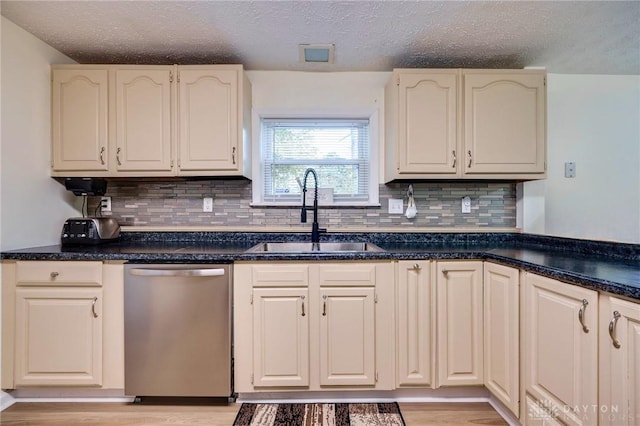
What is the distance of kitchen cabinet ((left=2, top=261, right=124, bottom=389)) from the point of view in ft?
5.64

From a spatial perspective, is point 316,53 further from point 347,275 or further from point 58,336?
point 58,336

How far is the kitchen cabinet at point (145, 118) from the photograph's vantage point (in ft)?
6.66

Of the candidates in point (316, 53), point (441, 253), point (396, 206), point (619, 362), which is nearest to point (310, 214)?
point (396, 206)

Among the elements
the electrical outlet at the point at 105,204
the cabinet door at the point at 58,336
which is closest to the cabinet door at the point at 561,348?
the cabinet door at the point at 58,336

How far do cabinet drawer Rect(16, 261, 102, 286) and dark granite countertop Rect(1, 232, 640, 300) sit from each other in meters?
0.04

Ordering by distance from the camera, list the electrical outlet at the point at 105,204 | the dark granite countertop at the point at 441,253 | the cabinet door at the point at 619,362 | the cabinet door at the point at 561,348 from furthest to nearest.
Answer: the electrical outlet at the point at 105,204, the dark granite countertop at the point at 441,253, the cabinet door at the point at 561,348, the cabinet door at the point at 619,362

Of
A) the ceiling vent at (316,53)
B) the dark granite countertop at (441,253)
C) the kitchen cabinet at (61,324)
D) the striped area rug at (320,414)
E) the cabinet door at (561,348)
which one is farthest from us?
the ceiling vent at (316,53)

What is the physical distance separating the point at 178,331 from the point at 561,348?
5.89 feet

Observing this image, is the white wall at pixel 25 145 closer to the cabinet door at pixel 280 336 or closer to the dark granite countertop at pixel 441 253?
the dark granite countertop at pixel 441 253

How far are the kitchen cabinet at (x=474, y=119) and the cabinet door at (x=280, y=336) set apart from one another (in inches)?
44.3

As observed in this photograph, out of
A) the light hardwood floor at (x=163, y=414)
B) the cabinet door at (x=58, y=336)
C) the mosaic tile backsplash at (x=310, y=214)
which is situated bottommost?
the light hardwood floor at (x=163, y=414)

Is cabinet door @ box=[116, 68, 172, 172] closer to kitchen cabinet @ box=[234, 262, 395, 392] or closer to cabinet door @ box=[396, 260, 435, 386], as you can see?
kitchen cabinet @ box=[234, 262, 395, 392]

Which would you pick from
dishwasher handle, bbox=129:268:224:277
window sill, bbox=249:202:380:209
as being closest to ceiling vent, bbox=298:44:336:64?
window sill, bbox=249:202:380:209

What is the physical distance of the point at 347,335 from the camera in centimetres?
174
